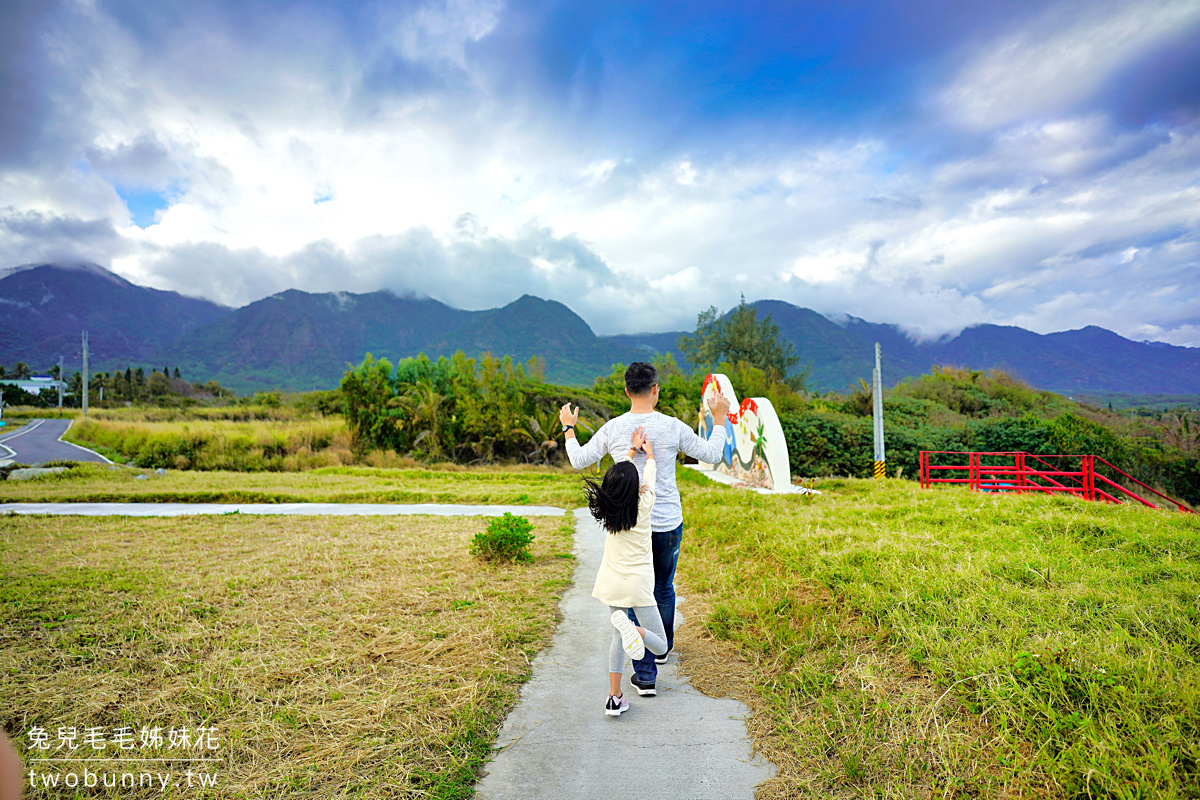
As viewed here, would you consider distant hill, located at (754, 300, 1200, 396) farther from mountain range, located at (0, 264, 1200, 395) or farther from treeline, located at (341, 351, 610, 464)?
treeline, located at (341, 351, 610, 464)

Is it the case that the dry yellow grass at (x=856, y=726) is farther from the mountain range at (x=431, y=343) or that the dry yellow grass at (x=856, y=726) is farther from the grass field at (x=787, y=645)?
the mountain range at (x=431, y=343)

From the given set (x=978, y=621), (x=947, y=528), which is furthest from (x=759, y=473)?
(x=978, y=621)

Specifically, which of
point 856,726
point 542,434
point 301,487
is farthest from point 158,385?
point 856,726

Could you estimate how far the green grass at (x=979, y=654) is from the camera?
2.11m

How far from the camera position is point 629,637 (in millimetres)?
2832

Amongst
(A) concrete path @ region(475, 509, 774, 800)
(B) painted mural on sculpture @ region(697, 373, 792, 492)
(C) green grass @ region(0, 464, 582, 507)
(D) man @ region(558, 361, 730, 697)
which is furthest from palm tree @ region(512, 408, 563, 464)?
(D) man @ region(558, 361, 730, 697)

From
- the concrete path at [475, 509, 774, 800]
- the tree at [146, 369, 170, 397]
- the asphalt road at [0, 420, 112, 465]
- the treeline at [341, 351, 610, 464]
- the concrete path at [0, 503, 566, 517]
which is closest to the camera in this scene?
the concrete path at [475, 509, 774, 800]

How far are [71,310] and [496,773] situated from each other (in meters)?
257

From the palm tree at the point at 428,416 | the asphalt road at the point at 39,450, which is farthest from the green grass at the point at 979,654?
the asphalt road at the point at 39,450

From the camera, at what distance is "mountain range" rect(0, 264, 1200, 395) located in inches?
4673

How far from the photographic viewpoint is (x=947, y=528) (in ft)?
17.0

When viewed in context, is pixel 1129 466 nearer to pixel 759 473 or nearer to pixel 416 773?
pixel 759 473

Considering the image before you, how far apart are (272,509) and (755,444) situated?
892 centimetres

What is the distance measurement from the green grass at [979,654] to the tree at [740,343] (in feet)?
105
